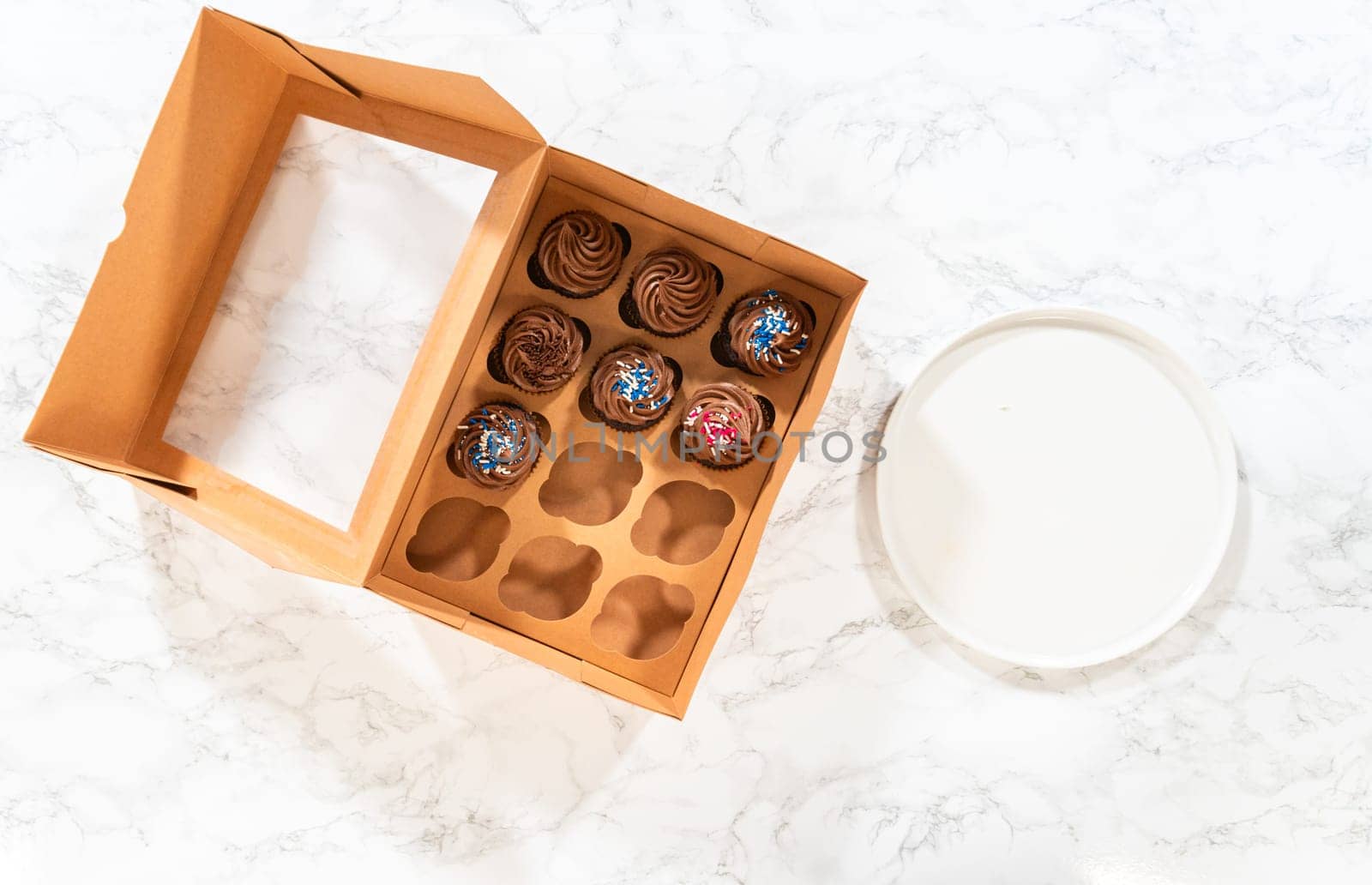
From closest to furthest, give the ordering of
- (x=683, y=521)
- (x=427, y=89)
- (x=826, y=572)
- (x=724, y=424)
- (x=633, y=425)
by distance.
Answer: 1. (x=427, y=89)
2. (x=724, y=424)
3. (x=633, y=425)
4. (x=683, y=521)
5. (x=826, y=572)

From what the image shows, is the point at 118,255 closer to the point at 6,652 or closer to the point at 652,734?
the point at 6,652

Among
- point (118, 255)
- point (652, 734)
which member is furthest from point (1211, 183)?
point (118, 255)

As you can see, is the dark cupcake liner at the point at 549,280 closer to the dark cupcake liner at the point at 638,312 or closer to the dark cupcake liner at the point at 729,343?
the dark cupcake liner at the point at 638,312

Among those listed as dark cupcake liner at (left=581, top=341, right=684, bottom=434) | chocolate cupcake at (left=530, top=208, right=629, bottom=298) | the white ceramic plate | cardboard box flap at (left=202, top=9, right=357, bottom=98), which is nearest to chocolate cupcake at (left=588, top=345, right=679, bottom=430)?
dark cupcake liner at (left=581, top=341, right=684, bottom=434)

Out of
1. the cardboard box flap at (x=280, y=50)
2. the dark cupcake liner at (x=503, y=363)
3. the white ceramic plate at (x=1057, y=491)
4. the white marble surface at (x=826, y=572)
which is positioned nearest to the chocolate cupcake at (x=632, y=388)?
the dark cupcake liner at (x=503, y=363)

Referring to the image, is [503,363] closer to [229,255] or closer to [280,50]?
[229,255]

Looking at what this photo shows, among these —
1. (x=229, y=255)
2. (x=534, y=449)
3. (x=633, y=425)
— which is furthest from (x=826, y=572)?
(x=229, y=255)
